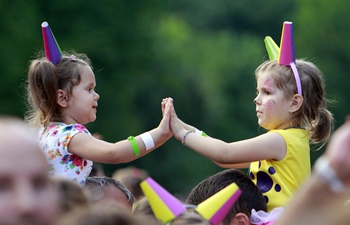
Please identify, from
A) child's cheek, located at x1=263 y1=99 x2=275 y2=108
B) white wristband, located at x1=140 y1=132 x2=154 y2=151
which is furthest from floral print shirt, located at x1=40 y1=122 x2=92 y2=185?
child's cheek, located at x1=263 y1=99 x2=275 y2=108

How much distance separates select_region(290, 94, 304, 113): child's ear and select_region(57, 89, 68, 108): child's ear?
1.15m

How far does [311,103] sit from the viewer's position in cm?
445

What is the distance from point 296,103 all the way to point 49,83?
1.26 metres

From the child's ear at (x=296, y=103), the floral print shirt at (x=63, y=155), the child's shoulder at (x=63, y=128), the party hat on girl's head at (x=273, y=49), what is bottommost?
the floral print shirt at (x=63, y=155)

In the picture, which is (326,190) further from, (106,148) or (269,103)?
(269,103)

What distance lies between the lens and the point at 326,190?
1.72 meters

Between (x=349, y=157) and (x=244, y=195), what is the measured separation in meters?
2.23

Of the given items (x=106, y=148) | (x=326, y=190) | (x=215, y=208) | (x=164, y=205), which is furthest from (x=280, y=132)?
(x=326, y=190)

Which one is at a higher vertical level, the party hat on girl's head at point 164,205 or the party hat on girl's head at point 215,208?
the party hat on girl's head at point 164,205

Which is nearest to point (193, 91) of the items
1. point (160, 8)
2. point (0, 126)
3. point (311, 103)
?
point (160, 8)

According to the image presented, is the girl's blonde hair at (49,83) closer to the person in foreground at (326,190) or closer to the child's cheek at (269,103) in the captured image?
the child's cheek at (269,103)

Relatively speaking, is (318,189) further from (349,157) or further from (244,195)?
(244,195)

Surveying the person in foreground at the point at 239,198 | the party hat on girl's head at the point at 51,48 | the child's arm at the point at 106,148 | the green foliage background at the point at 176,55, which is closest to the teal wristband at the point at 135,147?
the child's arm at the point at 106,148

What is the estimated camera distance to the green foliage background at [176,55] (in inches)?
779
